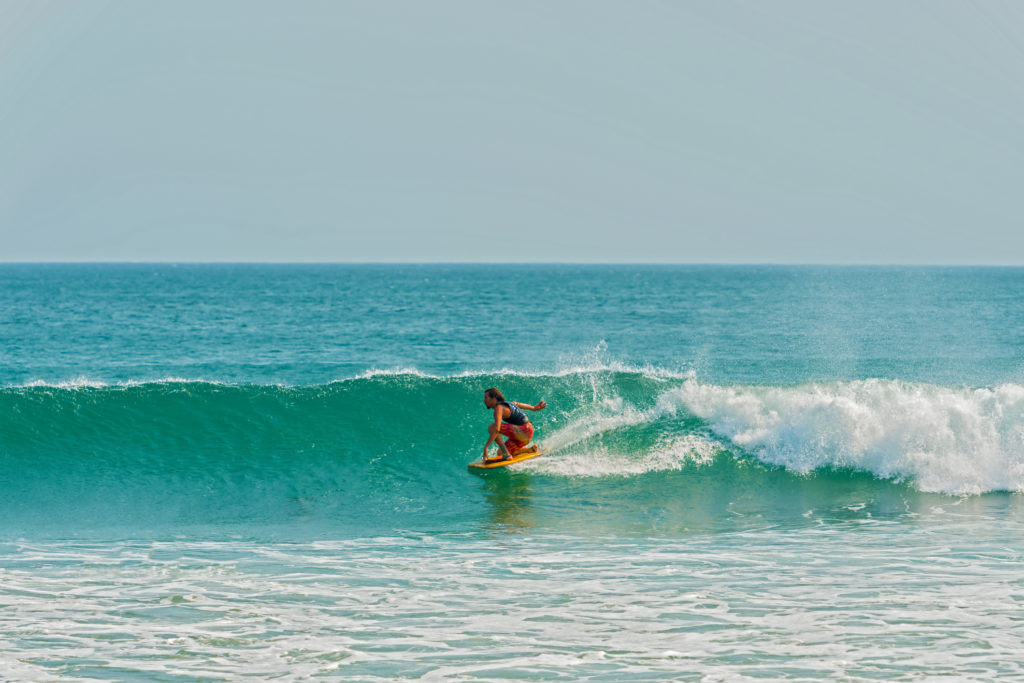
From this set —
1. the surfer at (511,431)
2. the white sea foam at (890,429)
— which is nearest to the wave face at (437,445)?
the white sea foam at (890,429)

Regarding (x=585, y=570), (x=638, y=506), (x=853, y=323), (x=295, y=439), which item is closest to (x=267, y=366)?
(x=295, y=439)

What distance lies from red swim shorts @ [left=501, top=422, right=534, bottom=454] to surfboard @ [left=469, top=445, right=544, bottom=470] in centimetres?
12

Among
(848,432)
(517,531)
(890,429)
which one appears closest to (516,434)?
(517,531)

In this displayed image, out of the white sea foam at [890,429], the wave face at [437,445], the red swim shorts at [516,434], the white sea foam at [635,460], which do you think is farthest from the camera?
the red swim shorts at [516,434]

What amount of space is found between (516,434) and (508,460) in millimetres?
452

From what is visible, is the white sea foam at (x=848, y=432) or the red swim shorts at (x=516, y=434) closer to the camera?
the white sea foam at (x=848, y=432)

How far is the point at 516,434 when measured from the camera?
14531mm

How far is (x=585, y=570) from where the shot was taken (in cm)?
945

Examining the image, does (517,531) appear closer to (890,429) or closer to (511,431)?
(511,431)

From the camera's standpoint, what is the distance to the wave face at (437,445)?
43.1 ft

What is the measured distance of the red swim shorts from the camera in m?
14.5

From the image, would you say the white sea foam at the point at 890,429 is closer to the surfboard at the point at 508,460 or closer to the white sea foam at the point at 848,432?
the white sea foam at the point at 848,432

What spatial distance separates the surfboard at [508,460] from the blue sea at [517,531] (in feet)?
0.51

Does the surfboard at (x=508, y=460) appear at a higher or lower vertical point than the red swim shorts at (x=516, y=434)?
lower
